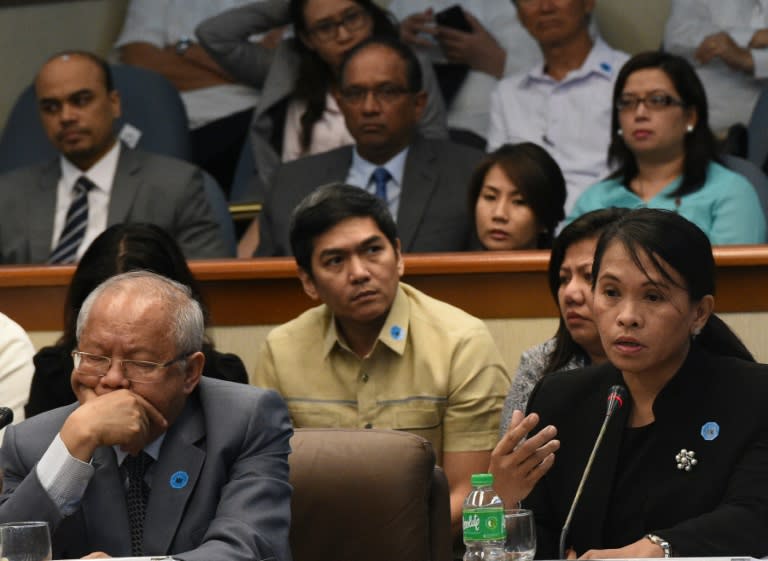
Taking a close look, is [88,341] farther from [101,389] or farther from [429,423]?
[429,423]

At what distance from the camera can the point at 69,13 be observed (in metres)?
6.12

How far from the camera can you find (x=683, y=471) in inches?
96.9

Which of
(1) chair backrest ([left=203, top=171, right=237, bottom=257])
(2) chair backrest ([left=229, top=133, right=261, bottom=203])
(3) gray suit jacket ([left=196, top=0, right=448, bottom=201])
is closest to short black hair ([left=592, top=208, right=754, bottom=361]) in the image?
(1) chair backrest ([left=203, top=171, right=237, bottom=257])

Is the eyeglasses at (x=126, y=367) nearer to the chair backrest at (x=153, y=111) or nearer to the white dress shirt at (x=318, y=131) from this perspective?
the white dress shirt at (x=318, y=131)

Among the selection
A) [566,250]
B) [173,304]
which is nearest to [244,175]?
[566,250]

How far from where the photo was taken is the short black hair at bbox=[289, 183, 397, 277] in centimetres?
344

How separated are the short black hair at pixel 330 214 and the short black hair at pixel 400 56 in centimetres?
109

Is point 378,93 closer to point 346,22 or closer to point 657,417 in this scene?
point 346,22

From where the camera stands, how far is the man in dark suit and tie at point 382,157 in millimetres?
4352

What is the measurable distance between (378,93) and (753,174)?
116 centimetres

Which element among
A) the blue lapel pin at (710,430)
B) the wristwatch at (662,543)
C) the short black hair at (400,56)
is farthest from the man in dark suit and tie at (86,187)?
the wristwatch at (662,543)

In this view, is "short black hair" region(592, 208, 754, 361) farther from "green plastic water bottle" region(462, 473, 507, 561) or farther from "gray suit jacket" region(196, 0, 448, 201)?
"gray suit jacket" region(196, 0, 448, 201)

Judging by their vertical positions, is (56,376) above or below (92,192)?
below

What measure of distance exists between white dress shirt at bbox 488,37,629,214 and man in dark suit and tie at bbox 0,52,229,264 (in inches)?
45.0
